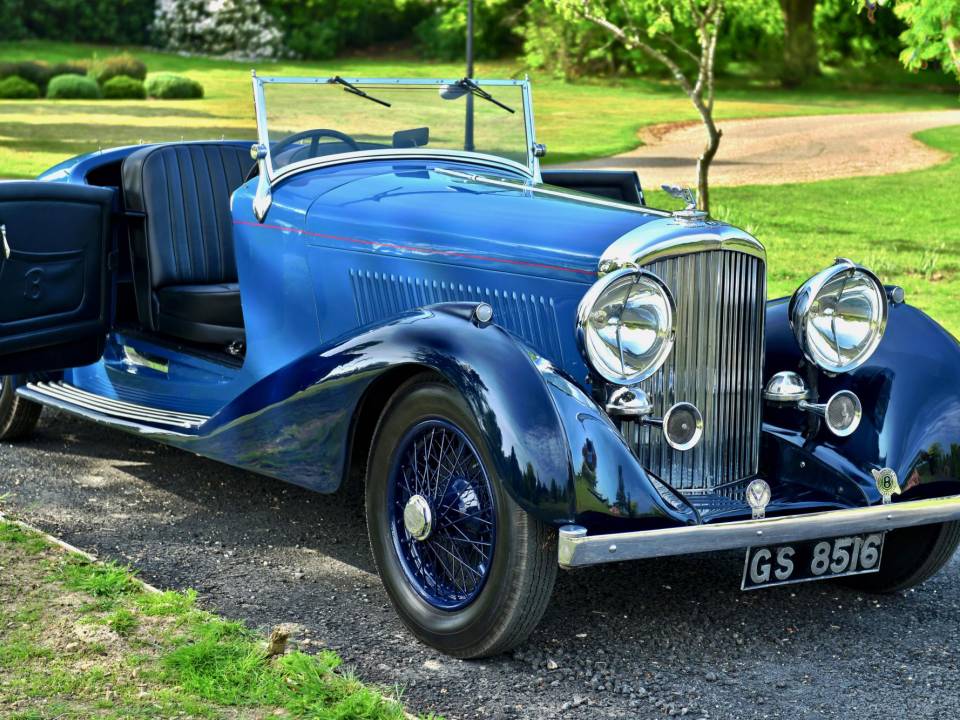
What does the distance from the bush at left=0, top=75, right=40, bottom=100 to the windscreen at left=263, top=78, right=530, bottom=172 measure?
85.0 feet

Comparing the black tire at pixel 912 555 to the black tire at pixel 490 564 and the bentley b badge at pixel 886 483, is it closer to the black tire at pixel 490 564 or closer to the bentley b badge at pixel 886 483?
the bentley b badge at pixel 886 483

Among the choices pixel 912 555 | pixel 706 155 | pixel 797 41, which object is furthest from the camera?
pixel 797 41

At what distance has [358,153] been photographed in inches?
210

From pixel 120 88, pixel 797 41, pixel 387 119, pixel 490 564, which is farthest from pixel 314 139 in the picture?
pixel 797 41

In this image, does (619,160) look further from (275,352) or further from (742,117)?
(275,352)

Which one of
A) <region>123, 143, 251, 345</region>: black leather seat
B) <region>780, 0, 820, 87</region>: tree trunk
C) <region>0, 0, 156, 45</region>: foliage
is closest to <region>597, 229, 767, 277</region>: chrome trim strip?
<region>123, 143, 251, 345</region>: black leather seat

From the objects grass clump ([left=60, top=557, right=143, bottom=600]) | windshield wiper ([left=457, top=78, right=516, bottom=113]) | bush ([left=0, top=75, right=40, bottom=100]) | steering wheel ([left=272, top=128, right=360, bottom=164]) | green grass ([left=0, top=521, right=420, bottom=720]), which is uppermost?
windshield wiper ([left=457, top=78, right=516, bottom=113])

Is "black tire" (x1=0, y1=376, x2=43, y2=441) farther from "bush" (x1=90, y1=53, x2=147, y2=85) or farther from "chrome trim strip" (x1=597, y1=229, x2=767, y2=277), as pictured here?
"bush" (x1=90, y1=53, x2=147, y2=85)

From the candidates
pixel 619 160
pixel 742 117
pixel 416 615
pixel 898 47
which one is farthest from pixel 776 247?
pixel 898 47

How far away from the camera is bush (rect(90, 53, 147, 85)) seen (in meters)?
31.2

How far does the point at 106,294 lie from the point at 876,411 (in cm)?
325

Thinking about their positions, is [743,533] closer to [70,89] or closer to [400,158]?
[400,158]

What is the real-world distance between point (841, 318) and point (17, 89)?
27.9 meters

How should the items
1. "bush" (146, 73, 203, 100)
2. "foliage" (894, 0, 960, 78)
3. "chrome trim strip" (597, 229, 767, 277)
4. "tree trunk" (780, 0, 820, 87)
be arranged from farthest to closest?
1. "tree trunk" (780, 0, 820, 87)
2. "bush" (146, 73, 203, 100)
3. "foliage" (894, 0, 960, 78)
4. "chrome trim strip" (597, 229, 767, 277)
